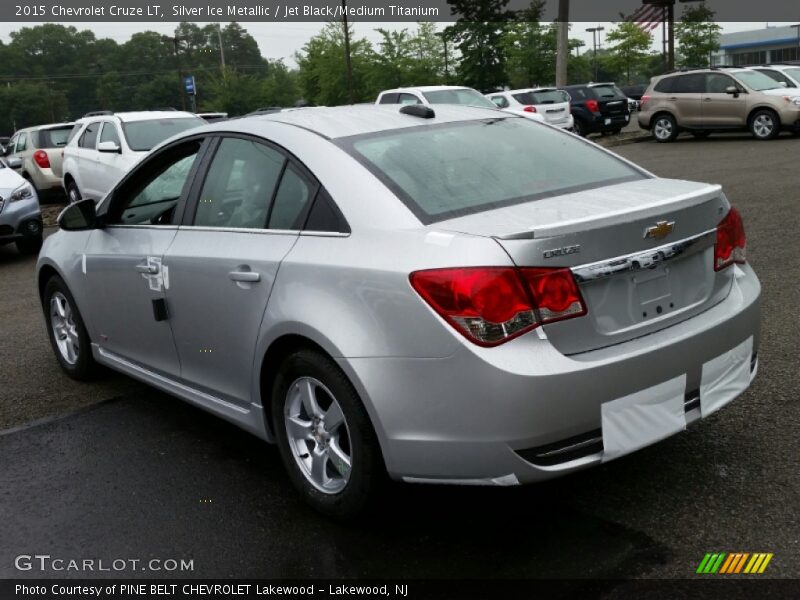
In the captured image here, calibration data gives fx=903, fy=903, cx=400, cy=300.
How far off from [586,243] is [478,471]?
841 mm

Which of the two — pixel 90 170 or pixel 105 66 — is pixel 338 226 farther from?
pixel 105 66

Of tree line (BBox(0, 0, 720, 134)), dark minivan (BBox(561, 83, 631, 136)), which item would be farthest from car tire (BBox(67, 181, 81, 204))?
tree line (BBox(0, 0, 720, 134))

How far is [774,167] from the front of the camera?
47.9ft

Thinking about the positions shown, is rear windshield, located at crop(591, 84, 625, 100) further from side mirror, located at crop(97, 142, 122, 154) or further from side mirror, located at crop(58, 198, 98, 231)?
side mirror, located at crop(58, 198, 98, 231)

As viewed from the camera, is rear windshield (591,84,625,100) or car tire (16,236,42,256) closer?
car tire (16,236,42,256)

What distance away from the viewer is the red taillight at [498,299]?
9.55 feet

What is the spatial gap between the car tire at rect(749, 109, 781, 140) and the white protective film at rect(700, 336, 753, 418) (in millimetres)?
17995

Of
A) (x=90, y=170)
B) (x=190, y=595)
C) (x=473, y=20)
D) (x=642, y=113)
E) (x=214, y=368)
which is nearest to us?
(x=190, y=595)

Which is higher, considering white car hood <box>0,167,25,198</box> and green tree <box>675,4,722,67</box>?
green tree <box>675,4,722,67</box>

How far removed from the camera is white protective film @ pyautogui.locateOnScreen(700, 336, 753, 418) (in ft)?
11.0

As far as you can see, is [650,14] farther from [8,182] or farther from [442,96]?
[8,182]

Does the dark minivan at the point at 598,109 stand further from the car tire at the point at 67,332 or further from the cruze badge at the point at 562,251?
the cruze badge at the point at 562,251

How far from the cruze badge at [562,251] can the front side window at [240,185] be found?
1.37 m

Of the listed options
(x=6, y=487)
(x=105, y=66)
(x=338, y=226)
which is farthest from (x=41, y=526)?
(x=105, y=66)
